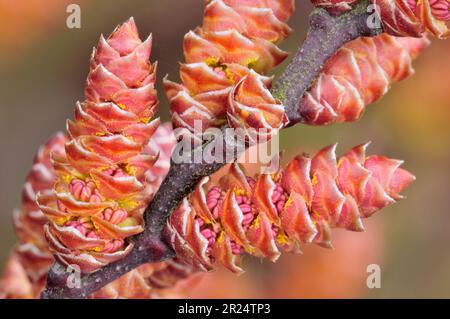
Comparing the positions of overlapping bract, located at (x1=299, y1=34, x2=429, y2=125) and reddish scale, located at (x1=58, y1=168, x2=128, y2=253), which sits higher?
overlapping bract, located at (x1=299, y1=34, x2=429, y2=125)

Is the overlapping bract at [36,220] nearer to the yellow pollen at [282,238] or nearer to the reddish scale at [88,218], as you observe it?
the reddish scale at [88,218]

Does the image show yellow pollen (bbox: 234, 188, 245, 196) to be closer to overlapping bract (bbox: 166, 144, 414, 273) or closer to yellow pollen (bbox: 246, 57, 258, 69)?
overlapping bract (bbox: 166, 144, 414, 273)

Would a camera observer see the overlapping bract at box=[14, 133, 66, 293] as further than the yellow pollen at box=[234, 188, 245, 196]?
Yes

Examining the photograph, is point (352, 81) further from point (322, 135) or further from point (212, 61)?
point (322, 135)

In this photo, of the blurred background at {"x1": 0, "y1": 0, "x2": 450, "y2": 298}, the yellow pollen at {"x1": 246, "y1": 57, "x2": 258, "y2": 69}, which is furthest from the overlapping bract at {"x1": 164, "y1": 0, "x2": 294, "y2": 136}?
the blurred background at {"x1": 0, "y1": 0, "x2": 450, "y2": 298}

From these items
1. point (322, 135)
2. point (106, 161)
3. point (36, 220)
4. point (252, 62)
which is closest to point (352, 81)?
point (252, 62)
